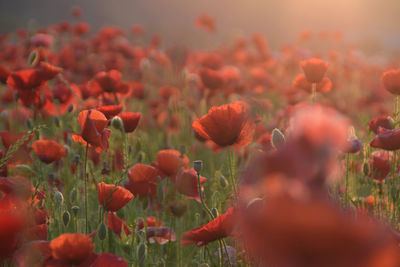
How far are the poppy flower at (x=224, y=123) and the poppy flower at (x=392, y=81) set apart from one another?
65cm

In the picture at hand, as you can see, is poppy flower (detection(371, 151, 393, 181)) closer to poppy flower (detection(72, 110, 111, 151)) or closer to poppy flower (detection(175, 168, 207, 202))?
poppy flower (detection(175, 168, 207, 202))

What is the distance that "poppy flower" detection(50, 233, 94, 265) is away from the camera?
28.6 inches

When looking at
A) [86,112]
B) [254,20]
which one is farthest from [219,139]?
[254,20]

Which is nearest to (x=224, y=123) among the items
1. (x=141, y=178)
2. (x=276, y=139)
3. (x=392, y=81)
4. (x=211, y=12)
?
(x=276, y=139)

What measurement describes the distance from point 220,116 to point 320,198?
0.66 m

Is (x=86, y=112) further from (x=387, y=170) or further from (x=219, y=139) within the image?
(x=387, y=170)

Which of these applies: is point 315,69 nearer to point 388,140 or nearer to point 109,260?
point 388,140

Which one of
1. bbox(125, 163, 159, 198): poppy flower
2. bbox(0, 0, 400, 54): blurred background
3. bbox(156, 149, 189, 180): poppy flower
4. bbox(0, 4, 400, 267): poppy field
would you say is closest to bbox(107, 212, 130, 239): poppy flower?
bbox(0, 4, 400, 267): poppy field

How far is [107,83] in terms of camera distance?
1.86 m

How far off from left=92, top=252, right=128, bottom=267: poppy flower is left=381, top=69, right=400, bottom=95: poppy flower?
3.60 ft

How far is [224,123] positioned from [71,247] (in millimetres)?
458

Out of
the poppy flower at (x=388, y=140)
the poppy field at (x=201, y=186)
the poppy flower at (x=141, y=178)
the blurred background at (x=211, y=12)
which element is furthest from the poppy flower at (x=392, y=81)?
the blurred background at (x=211, y=12)

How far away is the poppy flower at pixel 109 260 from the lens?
748 mm

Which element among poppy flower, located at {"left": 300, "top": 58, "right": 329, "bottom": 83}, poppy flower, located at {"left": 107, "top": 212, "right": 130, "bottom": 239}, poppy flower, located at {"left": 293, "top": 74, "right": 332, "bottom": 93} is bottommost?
poppy flower, located at {"left": 107, "top": 212, "right": 130, "bottom": 239}
